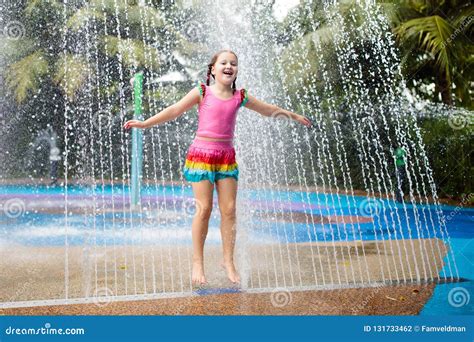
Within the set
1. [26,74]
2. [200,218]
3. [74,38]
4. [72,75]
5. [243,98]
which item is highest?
[74,38]

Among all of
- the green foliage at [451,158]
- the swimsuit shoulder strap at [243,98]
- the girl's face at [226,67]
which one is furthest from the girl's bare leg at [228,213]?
the green foliage at [451,158]

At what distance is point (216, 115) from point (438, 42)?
8665 millimetres

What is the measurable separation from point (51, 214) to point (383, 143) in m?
6.95

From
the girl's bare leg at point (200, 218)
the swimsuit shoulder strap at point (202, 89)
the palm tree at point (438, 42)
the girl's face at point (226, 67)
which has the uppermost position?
the palm tree at point (438, 42)

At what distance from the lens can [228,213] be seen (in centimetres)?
291

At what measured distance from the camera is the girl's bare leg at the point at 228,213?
290cm

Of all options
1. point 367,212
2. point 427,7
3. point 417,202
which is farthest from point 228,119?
point 427,7

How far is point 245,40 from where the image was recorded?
6.14 metres

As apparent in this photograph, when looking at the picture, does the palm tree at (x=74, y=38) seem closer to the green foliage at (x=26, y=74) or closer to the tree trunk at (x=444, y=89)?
the green foliage at (x=26, y=74)

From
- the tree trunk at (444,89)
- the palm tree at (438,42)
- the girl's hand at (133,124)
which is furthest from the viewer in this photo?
the tree trunk at (444,89)

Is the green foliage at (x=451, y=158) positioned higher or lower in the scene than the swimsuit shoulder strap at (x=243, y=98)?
higher

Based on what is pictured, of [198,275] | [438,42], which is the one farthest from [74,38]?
[198,275]

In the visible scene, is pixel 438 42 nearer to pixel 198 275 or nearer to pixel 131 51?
pixel 131 51

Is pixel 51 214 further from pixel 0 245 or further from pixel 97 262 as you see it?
pixel 97 262
